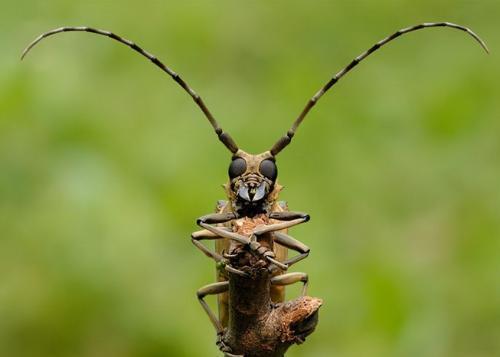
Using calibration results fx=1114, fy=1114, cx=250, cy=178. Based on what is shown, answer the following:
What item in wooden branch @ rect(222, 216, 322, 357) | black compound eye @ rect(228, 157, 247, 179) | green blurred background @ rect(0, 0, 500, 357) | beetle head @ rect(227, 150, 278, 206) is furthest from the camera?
green blurred background @ rect(0, 0, 500, 357)

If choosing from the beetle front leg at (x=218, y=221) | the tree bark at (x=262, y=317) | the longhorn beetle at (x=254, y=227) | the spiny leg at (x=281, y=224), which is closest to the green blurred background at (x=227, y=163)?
the longhorn beetle at (x=254, y=227)

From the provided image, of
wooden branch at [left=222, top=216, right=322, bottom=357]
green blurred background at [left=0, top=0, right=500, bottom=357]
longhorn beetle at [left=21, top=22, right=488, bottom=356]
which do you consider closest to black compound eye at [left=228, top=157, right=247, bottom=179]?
longhorn beetle at [left=21, top=22, right=488, bottom=356]

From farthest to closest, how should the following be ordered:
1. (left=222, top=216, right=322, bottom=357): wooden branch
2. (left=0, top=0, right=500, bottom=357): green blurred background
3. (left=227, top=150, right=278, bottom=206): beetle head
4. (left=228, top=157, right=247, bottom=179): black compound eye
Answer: (left=0, top=0, right=500, bottom=357): green blurred background → (left=228, top=157, right=247, bottom=179): black compound eye → (left=227, top=150, right=278, bottom=206): beetle head → (left=222, top=216, right=322, bottom=357): wooden branch

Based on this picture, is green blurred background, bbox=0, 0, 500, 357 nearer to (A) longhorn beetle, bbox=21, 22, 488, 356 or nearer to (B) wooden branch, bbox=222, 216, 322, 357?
(A) longhorn beetle, bbox=21, 22, 488, 356

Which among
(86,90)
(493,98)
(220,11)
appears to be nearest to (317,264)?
(86,90)

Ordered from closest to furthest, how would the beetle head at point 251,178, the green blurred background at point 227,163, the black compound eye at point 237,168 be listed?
the beetle head at point 251,178, the black compound eye at point 237,168, the green blurred background at point 227,163

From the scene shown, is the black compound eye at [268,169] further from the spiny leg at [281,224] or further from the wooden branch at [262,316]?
the wooden branch at [262,316]

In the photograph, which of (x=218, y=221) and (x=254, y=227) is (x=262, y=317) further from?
(x=218, y=221)
